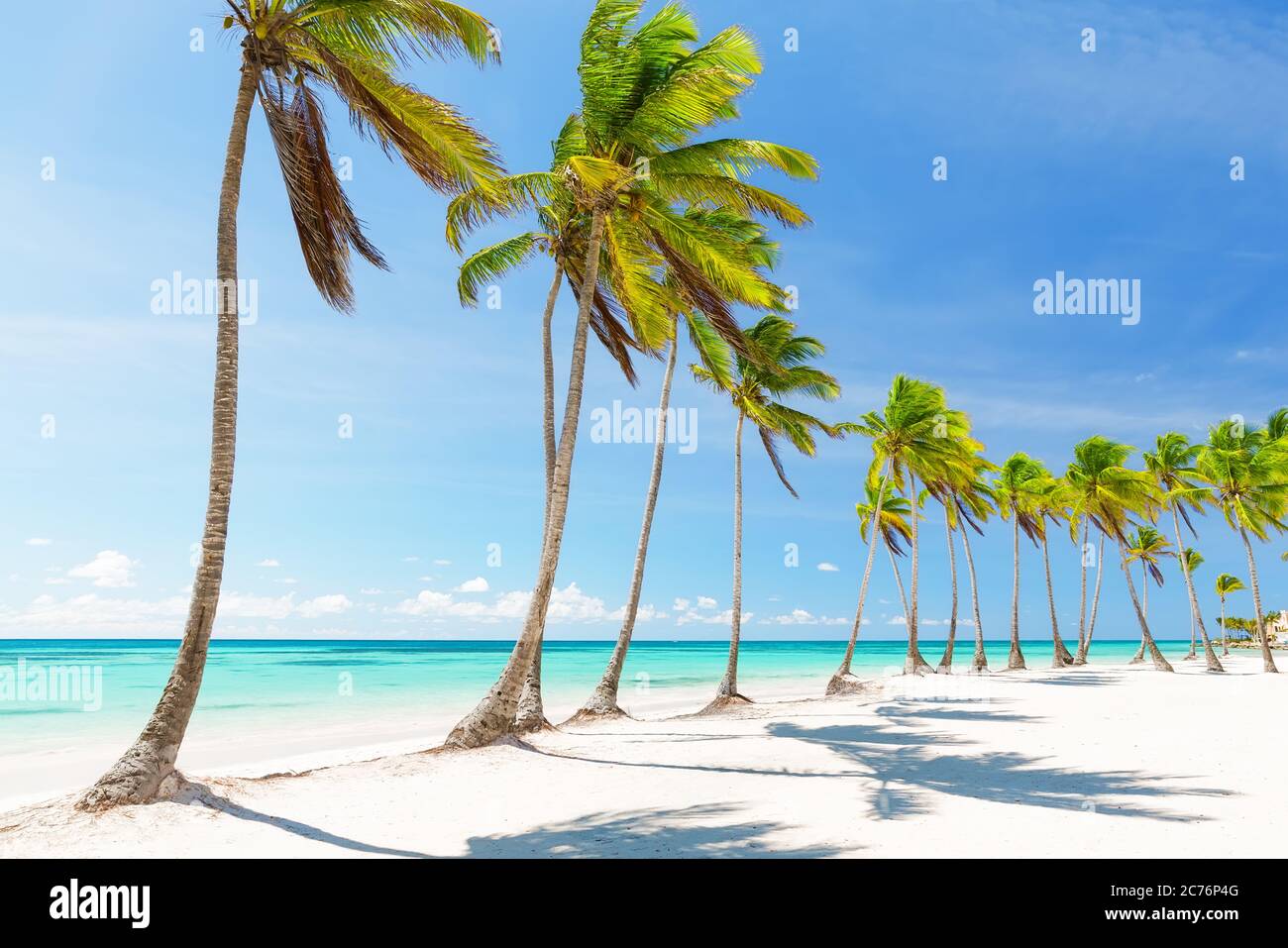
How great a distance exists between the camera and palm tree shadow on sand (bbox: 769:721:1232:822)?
6.41m

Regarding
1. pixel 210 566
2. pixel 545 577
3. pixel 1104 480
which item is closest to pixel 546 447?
pixel 545 577

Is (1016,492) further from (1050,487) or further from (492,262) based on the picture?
(492,262)

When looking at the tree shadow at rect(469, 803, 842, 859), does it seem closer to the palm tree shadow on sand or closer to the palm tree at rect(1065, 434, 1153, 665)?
the palm tree shadow on sand

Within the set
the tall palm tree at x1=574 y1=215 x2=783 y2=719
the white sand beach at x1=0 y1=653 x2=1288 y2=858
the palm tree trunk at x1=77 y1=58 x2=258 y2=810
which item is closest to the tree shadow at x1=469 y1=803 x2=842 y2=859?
the white sand beach at x1=0 y1=653 x2=1288 y2=858

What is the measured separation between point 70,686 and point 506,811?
37.4 m

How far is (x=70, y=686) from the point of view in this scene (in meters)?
33.4

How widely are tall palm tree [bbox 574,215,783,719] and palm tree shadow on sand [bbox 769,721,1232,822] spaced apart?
625 cm

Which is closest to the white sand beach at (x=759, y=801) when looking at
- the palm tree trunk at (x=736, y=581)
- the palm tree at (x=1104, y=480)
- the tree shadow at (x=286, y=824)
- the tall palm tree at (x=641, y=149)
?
the tree shadow at (x=286, y=824)

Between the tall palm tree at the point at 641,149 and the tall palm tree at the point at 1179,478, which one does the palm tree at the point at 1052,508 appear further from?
the tall palm tree at the point at 641,149

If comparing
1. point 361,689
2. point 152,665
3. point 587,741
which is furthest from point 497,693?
point 152,665

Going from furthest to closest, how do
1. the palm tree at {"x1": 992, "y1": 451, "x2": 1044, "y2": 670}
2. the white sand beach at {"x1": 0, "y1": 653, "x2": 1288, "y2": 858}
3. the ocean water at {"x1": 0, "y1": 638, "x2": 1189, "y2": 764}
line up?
the palm tree at {"x1": 992, "y1": 451, "x2": 1044, "y2": 670} < the ocean water at {"x1": 0, "y1": 638, "x2": 1189, "y2": 764} < the white sand beach at {"x1": 0, "y1": 653, "x2": 1288, "y2": 858}

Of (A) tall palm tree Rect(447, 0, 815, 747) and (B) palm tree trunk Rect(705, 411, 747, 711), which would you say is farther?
(B) palm tree trunk Rect(705, 411, 747, 711)
